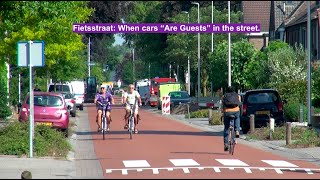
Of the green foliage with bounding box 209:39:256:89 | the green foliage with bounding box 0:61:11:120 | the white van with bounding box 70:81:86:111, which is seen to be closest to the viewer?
the green foliage with bounding box 0:61:11:120

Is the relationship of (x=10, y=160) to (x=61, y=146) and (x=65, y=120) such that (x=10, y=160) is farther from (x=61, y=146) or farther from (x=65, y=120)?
(x=65, y=120)

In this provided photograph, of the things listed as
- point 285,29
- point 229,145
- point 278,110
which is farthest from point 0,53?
point 285,29

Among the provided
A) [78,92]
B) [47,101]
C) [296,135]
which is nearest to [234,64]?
[78,92]

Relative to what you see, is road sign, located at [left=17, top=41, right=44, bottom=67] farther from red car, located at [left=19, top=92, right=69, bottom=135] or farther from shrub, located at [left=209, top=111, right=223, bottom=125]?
shrub, located at [left=209, top=111, right=223, bottom=125]

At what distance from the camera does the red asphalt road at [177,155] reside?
18.3 meters

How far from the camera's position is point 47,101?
105 ft

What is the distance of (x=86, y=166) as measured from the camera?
2092cm

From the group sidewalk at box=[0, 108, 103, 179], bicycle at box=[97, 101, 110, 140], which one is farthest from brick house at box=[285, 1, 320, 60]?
sidewalk at box=[0, 108, 103, 179]

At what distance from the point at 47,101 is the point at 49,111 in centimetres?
42

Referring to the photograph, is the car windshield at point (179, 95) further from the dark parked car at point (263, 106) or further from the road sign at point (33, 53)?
the road sign at point (33, 53)

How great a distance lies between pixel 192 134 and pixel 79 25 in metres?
7.59

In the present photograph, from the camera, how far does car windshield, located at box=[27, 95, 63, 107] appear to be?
32062mm

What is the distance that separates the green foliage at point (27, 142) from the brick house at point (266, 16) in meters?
57.2

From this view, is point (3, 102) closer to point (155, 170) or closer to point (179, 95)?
point (179, 95)
